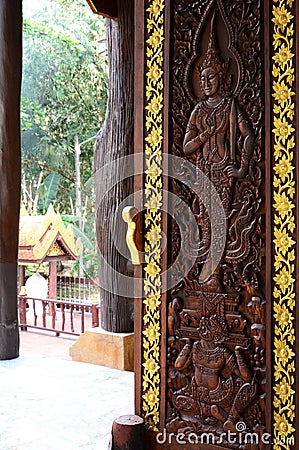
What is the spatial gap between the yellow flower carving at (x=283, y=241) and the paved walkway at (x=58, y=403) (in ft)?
3.77

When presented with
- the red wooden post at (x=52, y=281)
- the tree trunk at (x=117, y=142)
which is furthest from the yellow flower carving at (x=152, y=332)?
the red wooden post at (x=52, y=281)

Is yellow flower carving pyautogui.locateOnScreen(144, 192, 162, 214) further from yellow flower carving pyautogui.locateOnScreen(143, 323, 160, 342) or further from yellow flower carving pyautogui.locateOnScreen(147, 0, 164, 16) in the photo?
yellow flower carving pyautogui.locateOnScreen(147, 0, 164, 16)

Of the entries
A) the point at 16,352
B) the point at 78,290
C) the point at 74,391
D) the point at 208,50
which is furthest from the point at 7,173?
the point at 78,290

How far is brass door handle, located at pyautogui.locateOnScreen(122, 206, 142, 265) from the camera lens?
2.21 metres

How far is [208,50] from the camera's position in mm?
2076

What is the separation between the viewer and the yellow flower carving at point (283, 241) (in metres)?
1.91

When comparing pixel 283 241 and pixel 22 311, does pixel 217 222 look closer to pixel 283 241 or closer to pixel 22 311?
pixel 283 241

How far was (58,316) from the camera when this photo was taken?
10.1m

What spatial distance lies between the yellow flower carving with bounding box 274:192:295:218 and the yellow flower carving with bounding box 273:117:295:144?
0.20 m

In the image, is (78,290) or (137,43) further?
(78,290)

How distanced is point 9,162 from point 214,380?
2.65 metres

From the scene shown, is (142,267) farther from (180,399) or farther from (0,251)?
(0,251)

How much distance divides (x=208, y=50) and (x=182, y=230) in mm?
698

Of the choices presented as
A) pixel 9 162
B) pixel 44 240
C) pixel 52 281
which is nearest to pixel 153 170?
pixel 9 162
